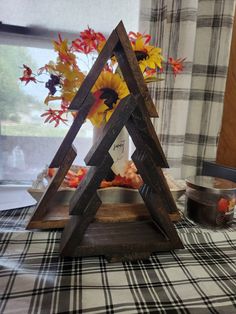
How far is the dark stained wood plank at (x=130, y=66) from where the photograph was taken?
448mm

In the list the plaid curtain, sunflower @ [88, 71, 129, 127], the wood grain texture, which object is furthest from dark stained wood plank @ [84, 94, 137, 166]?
the wood grain texture

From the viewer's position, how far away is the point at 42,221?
563mm

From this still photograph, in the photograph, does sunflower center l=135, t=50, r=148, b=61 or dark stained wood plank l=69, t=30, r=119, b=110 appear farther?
sunflower center l=135, t=50, r=148, b=61

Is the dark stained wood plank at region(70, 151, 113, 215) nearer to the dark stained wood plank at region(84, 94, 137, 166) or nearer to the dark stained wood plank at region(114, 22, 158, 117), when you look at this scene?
the dark stained wood plank at region(84, 94, 137, 166)

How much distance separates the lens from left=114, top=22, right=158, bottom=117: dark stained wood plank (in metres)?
0.45

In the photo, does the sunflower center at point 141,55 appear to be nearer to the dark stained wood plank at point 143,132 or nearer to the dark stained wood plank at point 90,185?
the dark stained wood plank at point 143,132

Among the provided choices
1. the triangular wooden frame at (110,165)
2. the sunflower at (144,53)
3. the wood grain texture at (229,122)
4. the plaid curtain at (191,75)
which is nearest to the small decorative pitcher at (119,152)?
the triangular wooden frame at (110,165)

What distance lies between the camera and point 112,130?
433mm

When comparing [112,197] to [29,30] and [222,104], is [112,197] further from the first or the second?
[29,30]

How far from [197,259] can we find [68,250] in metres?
0.27

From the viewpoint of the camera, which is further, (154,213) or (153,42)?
(153,42)

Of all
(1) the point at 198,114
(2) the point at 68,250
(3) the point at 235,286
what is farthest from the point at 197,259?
(1) the point at 198,114

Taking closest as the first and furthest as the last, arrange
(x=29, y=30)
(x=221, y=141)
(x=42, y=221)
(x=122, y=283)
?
(x=122, y=283) → (x=42, y=221) → (x=29, y=30) → (x=221, y=141)

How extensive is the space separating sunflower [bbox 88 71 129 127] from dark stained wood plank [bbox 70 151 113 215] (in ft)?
0.56
